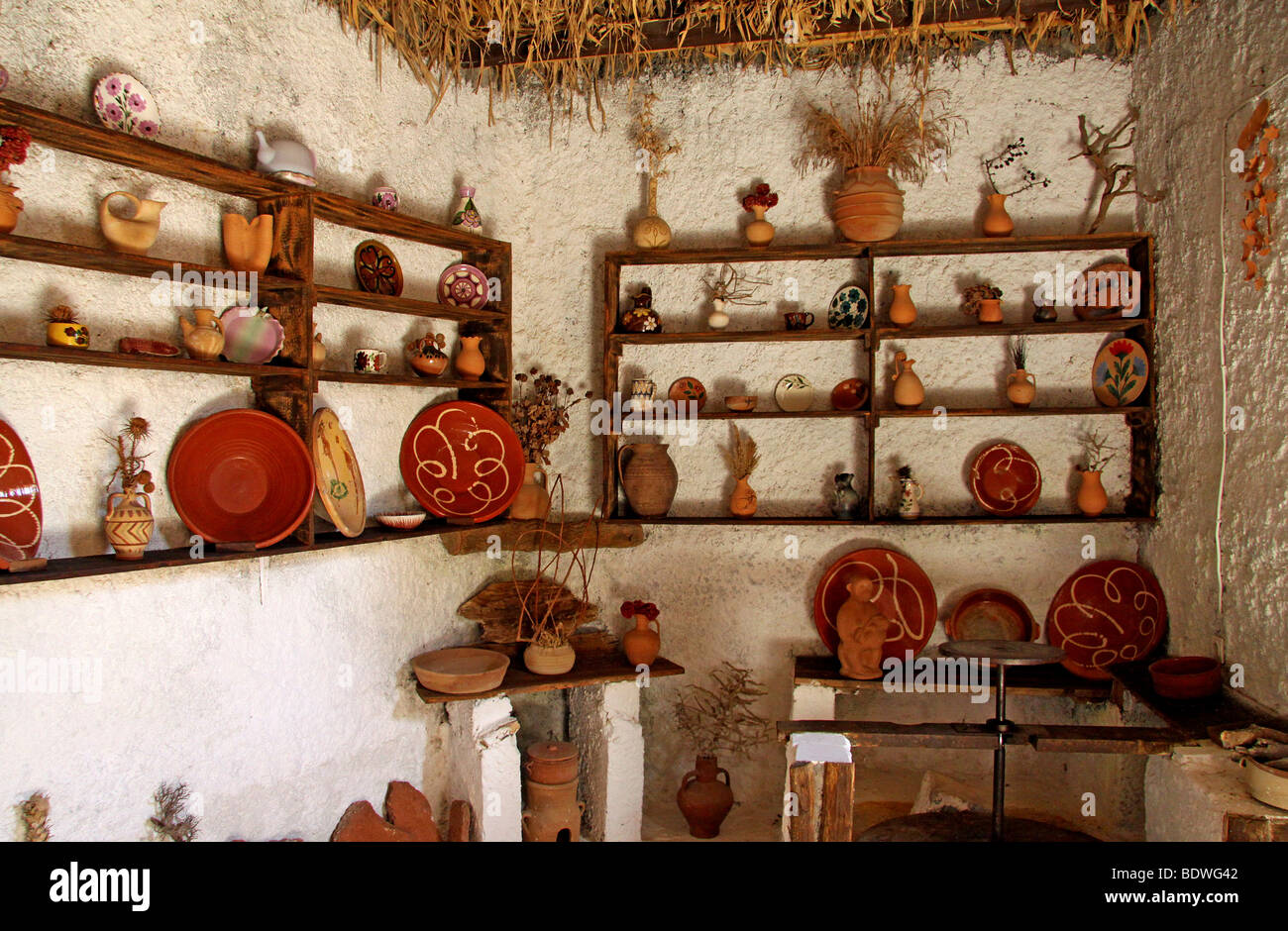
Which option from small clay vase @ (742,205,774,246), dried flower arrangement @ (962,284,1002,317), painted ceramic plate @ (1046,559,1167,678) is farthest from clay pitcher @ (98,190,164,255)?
painted ceramic plate @ (1046,559,1167,678)

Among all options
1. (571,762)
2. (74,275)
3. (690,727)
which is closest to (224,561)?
(74,275)

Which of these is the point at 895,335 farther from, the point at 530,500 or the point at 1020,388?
the point at 530,500

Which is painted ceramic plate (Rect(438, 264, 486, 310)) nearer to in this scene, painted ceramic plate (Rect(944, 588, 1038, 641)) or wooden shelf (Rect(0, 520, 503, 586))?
wooden shelf (Rect(0, 520, 503, 586))

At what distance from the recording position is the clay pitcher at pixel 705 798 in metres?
2.99

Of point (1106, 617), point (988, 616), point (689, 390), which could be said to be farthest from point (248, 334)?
point (1106, 617)

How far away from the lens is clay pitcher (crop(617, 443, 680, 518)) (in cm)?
311

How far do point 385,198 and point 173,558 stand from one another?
4.30ft

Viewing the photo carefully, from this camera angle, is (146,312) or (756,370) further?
(756,370)

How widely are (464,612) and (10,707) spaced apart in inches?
59.1

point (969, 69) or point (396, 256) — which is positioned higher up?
point (969, 69)

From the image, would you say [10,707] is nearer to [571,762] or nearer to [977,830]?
[571,762]

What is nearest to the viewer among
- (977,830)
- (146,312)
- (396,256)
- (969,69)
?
(146,312)

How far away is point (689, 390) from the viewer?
324 centimetres

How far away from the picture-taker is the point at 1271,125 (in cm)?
223
